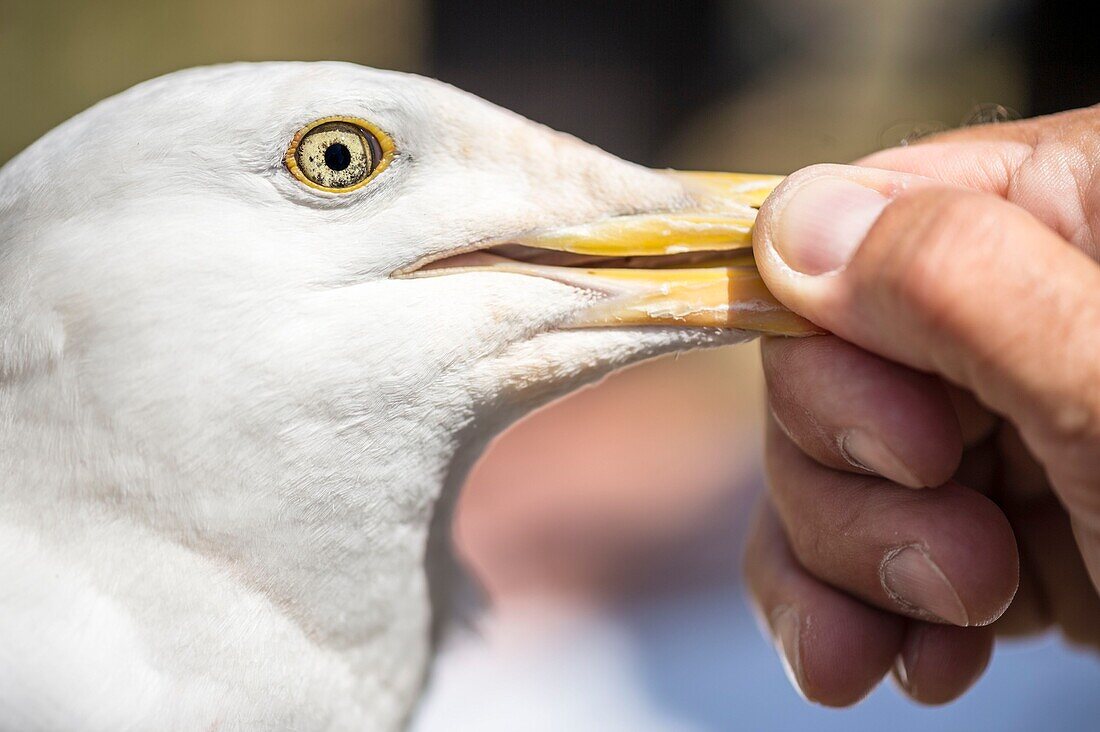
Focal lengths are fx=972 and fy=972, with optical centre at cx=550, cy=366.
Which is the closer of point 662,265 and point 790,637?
point 662,265

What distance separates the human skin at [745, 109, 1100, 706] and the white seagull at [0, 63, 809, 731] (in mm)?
87

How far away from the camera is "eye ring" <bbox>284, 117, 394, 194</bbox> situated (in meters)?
0.77

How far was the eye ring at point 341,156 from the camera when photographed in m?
0.77

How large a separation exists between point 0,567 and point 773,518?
3.00 ft

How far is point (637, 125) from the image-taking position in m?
3.38

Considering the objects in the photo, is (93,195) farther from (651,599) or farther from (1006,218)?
(651,599)

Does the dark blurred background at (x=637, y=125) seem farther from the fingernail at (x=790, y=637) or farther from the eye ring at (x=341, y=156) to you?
the eye ring at (x=341, y=156)

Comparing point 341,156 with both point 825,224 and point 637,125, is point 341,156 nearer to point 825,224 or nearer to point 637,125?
point 825,224

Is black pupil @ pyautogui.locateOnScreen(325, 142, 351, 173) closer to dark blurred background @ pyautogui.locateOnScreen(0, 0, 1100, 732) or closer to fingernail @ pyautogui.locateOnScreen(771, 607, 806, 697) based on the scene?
fingernail @ pyautogui.locateOnScreen(771, 607, 806, 697)

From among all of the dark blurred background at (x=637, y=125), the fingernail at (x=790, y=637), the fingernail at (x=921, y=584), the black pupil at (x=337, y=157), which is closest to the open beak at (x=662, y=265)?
the black pupil at (x=337, y=157)

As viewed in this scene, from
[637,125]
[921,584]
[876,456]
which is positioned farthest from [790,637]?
[637,125]

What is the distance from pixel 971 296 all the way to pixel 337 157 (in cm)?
49

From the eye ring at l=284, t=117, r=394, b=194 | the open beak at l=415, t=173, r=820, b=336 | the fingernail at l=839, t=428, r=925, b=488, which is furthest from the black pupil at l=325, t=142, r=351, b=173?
the fingernail at l=839, t=428, r=925, b=488

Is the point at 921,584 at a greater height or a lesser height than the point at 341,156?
lesser
